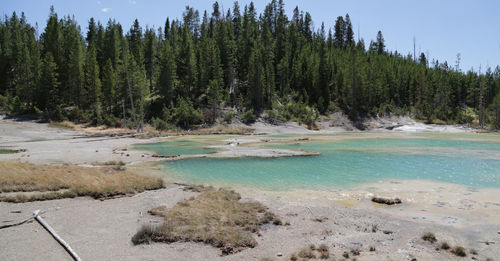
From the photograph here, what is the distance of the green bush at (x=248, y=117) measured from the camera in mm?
67150

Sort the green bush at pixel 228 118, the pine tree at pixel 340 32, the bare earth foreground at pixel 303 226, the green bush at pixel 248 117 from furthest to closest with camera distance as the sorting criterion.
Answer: the pine tree at pixel 340 32 < the green bush at pixel 248 117 < the green bush at pixel 228 118 < the bare earth foreground at pixel 303 226

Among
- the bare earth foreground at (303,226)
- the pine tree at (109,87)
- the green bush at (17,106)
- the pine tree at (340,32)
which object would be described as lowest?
the bare earth foreground at (303,226)

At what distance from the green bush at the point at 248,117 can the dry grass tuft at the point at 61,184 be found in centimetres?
5021

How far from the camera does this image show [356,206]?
13.5 m

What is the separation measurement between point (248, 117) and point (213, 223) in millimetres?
57540

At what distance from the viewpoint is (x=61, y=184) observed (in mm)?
14594

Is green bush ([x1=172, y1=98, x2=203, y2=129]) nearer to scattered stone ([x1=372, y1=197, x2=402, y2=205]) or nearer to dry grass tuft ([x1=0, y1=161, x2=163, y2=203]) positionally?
dry grass tuft ([x1=0, y1=161, x2=163, y2=203])

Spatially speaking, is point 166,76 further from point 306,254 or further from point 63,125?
point 306,254

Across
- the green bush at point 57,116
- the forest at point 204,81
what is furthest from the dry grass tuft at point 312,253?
the green bush at point 57,116

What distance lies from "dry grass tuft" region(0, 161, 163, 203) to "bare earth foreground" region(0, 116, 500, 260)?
0.72 meters

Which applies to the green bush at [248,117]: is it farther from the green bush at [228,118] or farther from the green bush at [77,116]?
the green bush at [77,116]

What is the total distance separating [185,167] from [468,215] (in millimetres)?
17839

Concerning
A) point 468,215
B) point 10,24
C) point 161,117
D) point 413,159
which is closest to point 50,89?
point 161,117

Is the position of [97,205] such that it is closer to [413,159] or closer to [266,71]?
[413,159]
